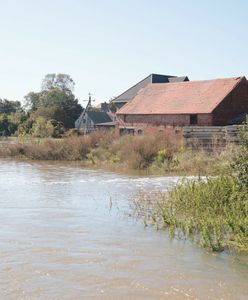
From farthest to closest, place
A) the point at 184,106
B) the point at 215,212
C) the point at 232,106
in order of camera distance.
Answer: the point at 184,106 < the point at 232,106 < the point at 215,212

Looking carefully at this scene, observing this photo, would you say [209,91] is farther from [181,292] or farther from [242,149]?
[181,292]

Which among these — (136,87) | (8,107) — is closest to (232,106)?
(136,87)

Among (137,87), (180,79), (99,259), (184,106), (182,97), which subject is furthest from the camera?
(180,79)

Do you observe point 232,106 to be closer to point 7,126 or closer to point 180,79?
point 180,79

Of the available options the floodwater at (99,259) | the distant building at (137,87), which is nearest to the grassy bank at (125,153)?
the floodwater at (99,259)

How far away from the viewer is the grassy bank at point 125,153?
997 inches

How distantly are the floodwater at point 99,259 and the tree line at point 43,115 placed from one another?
98.7ft

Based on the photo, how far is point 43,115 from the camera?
66250 mm

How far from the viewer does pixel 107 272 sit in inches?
334

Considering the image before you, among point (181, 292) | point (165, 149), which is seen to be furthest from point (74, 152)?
point (181, 292)

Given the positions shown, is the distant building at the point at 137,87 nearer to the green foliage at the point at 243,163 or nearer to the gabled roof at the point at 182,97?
the gabled roof at the point at 182,97

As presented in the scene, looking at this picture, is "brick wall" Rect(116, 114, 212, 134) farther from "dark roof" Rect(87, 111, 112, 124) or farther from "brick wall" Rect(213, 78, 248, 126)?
"dark roof" Rect(87, 111, 112, 124)

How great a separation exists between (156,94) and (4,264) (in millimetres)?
40280

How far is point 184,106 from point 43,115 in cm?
2833
